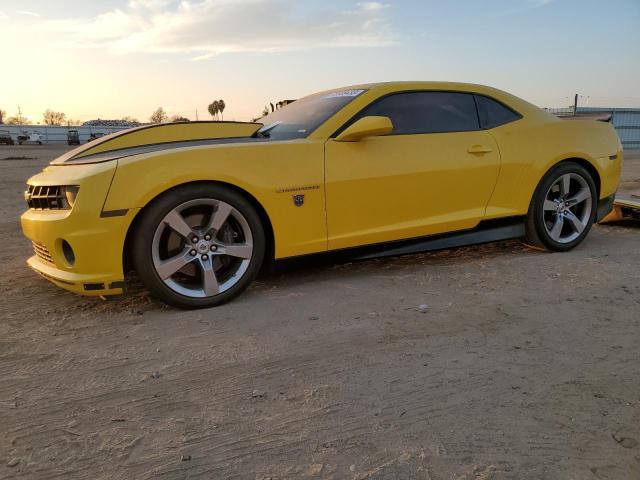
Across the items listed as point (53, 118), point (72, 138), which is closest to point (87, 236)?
point (72, 138)

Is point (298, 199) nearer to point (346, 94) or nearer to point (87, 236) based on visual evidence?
point (346, 94)

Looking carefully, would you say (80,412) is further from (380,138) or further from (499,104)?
(499,104)

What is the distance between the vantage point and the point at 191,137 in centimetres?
395

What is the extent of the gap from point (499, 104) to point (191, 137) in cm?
257

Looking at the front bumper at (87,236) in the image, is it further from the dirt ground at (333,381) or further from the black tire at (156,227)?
the dirt ground at (333,381)

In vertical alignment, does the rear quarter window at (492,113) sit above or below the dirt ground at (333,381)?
above

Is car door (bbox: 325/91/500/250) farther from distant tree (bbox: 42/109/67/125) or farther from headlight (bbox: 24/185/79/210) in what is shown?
distant tree (bbox: 42/109/67/125)

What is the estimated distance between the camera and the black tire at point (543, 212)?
4207mm

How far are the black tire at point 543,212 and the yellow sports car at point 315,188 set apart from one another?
0.01 m

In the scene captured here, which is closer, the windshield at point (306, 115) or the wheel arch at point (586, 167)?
the windshield at point (306, 115)

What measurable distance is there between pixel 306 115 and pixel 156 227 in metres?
1.54

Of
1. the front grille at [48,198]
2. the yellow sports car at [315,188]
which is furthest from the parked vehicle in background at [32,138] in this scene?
the yellow sports car at [315,188]

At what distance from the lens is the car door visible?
3.41 m

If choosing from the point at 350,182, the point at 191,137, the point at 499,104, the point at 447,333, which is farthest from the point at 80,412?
the point at 499,104
